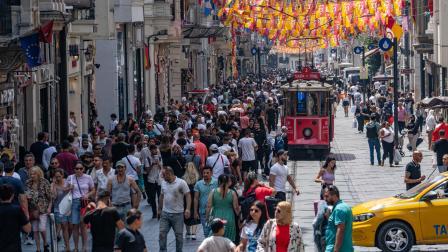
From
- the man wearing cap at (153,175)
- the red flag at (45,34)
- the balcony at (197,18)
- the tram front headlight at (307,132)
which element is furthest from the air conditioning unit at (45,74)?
the balcony at (197,18)

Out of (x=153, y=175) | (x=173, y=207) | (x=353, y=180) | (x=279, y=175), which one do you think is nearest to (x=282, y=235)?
(x=173, y=207)

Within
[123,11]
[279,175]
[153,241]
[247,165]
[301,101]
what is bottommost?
[153,241]

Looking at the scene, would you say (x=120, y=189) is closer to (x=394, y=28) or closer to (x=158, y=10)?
(x=394, y=28)

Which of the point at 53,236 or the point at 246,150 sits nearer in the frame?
the point at 53,236

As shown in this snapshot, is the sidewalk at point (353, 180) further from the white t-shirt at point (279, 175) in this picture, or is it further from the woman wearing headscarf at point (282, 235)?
the woman wearing headscarf at point (282, 235)

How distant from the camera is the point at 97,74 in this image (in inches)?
1927

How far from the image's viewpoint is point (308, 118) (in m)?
42.3

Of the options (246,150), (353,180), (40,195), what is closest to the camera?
(40,195)

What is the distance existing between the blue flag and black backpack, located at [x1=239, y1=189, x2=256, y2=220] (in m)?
11.3

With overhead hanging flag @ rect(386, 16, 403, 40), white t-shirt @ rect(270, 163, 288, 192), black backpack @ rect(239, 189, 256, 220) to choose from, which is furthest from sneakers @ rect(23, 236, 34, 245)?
overhead hanging flag @ rect(386, 16, 403, 40)

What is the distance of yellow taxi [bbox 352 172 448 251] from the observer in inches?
803

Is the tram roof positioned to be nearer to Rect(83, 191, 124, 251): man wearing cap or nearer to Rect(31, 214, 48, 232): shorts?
Rect(31, 214, 48, 232): shorts

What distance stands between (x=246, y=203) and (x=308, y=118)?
24.0m

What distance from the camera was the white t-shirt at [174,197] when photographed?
20.0 metres
